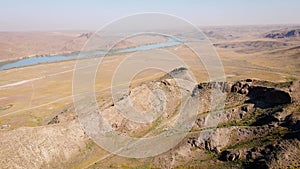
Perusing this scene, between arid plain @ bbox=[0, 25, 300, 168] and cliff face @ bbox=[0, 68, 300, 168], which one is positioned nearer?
cliff face @ bbox=[0, 68, 300, 168]

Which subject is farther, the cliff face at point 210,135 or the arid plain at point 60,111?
the arid plain at point 60,111

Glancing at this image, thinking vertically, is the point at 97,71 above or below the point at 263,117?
below

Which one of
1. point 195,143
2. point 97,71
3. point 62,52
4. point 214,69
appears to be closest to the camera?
point 195,143

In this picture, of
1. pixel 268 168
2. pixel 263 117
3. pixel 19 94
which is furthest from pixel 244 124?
pixel 19 94

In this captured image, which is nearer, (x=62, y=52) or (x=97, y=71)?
(x=97, y=71)

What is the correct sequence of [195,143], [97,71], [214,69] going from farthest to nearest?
[97,71] → [214,69] → [195,143]

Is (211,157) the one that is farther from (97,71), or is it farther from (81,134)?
(97,71)

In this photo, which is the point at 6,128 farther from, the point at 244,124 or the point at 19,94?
the point at 244,124

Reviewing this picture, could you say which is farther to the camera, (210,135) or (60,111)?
(60,111)

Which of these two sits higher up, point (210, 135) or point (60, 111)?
point (210, 135)
